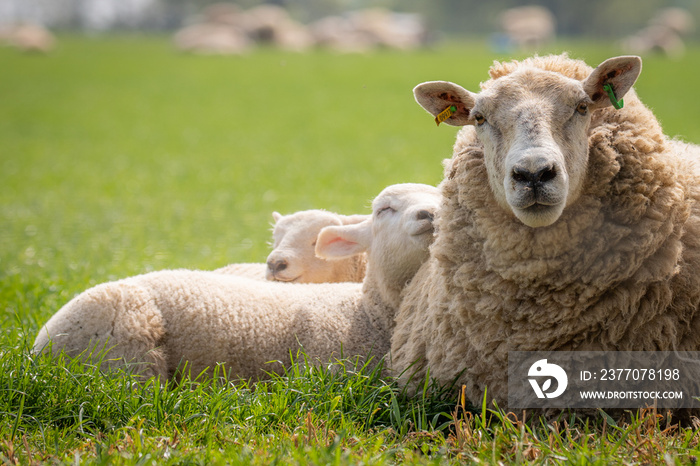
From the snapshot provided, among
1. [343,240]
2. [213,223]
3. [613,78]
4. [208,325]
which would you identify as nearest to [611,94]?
[613,78]

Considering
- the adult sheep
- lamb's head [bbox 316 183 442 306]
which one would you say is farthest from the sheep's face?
the adult sheep

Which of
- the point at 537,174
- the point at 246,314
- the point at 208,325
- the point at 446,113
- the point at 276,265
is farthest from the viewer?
the point at 276,265

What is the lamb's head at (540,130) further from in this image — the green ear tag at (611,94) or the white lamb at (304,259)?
the white lamb at (304,259)

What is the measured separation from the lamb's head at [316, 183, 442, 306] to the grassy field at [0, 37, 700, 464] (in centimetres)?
78

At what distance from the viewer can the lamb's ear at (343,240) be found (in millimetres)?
4523

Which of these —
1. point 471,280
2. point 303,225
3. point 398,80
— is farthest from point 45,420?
point 398,80

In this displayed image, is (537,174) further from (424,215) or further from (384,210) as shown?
(384,210)

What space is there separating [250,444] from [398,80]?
85.9 feet

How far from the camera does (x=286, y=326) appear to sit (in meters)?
4.02

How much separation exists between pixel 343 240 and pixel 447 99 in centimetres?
139

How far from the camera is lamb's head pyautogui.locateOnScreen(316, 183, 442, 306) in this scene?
162 inches

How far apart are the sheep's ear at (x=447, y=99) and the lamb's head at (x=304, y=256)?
1571mm

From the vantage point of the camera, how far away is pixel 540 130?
118 inches

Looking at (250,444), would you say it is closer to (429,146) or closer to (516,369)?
(516,369)
